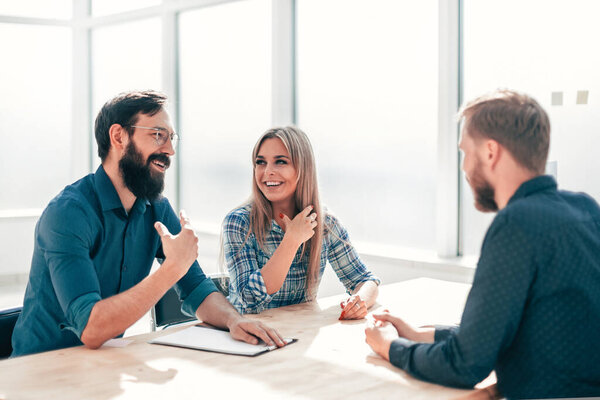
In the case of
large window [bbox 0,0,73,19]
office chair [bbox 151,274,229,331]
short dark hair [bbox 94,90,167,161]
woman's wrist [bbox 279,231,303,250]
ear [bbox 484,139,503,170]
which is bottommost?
office chair [bbox 151,274,229,331]

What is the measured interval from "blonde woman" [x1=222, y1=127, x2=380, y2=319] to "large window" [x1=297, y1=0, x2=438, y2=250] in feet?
4.03

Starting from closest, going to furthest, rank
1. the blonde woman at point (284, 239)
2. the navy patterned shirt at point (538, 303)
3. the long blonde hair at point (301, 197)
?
the navy patterned shirt at point (538, 303), the blonde woman at point (284, 239), the long blonde hair at point (301, 197)

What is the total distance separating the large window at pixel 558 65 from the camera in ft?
9.88

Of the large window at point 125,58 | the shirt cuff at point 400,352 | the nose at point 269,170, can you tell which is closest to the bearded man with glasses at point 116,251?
the shirt cuff at point 400,352

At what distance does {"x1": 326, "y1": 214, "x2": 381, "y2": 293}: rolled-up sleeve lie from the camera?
264cm

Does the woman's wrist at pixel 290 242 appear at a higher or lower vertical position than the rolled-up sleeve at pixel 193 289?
higher

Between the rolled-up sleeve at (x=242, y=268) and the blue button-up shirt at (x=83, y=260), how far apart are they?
18 centimetres

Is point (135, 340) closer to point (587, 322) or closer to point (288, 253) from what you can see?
point (288, 253)

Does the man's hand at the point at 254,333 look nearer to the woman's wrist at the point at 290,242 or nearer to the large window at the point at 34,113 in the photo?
the woman's wrist at the point at 290,242

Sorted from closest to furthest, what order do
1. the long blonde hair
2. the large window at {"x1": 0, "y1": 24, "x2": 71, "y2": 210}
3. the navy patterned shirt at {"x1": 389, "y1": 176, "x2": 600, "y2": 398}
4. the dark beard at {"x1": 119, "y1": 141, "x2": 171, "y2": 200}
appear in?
the navy patterned shirt at {"x1": 389, "y1": 176, "x2": 600, "y2": 398}
the dark beard at {"x1": 119, "y1": 141, "x2": 171, "y2": 200}
the long blonde hair
the large window at {"x1": 0, "y1": 24, "x2": 71, "y2": 210}

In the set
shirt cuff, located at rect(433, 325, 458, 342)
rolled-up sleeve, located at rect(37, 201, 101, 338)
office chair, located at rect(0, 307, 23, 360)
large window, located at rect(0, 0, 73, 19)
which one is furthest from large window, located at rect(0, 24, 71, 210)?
shirt cuff, located at rect(433, 325, 458, 342)

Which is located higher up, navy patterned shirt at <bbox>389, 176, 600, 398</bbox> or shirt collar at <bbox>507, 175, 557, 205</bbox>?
shirt collar at <bbox>507, 175, 557, 205</bbox>

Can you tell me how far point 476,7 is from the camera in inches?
137

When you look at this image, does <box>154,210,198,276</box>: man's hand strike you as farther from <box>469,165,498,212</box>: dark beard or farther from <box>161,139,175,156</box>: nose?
<box>469,165,498,212</box>: dark beard
